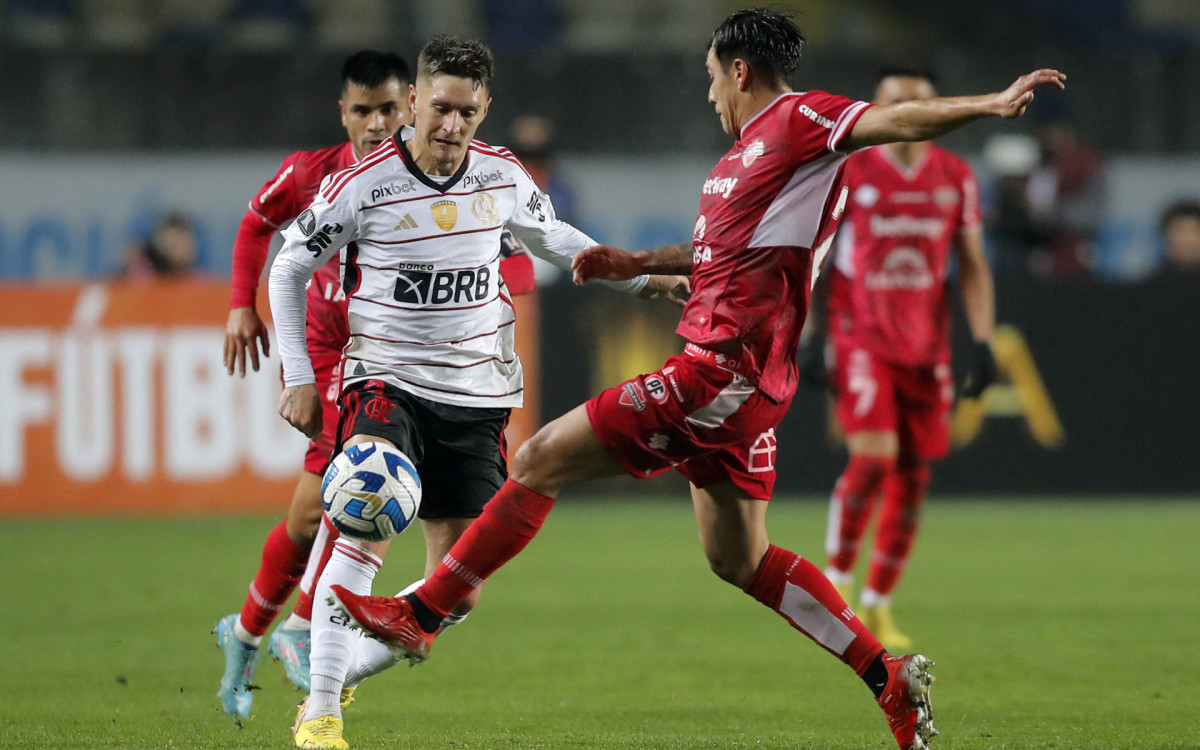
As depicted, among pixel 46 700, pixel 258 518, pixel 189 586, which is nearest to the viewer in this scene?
pixel 46 700

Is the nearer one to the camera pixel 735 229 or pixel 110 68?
pixel 735 229

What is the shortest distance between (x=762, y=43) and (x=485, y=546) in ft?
5.37

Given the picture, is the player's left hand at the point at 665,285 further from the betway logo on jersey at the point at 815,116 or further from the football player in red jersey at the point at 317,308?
the betway logo on jersey at the point at 815,116

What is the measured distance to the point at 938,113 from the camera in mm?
3912

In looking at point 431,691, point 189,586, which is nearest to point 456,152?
point 431,691

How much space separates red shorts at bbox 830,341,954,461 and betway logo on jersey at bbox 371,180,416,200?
124 inches

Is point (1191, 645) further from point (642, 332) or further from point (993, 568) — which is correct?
point (642, 332)

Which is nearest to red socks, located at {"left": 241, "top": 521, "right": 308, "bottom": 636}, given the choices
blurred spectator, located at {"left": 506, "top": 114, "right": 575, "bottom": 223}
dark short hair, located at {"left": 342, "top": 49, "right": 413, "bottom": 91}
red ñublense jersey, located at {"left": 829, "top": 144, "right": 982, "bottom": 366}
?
dark short hair, located at {"left": 342, "top": 49, "right": 413, "bottom": 91}

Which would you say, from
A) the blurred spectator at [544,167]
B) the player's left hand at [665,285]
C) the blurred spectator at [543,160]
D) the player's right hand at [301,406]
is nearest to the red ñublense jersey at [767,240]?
the player's left hand at [665,285]

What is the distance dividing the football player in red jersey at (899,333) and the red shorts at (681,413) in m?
2.80

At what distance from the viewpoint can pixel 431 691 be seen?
5.73 m

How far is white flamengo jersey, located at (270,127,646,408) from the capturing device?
4723mm

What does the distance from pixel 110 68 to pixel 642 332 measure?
6292 mm

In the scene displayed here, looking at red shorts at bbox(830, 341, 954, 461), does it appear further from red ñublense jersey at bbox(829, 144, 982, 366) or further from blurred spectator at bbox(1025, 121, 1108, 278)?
blurred spectator at bbox(1025, 121, 1108, 278)
